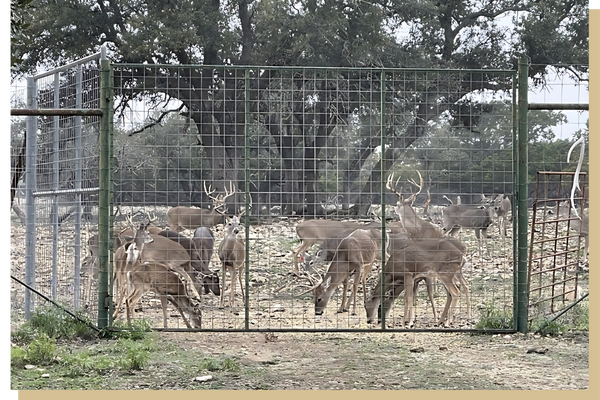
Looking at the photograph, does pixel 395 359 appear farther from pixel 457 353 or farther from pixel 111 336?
pixel 111 336

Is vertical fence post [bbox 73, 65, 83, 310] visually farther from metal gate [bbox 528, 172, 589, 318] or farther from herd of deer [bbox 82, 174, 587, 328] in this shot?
metal gate [bbox 528, 172, 589, 318]

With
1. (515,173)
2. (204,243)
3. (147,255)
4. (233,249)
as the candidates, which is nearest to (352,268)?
(233,249)

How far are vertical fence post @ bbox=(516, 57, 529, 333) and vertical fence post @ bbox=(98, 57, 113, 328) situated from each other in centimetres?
420

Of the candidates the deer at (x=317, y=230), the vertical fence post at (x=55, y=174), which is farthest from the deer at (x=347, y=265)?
the vertical fence post at (x=55, y=174)

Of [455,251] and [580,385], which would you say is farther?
[455,251]

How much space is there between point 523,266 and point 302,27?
1542 centimetres

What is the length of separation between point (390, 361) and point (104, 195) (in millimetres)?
3332

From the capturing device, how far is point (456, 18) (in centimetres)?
2431

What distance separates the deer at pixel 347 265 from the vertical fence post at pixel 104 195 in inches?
100

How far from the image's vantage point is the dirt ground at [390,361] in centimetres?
586

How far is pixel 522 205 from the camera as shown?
281 inches

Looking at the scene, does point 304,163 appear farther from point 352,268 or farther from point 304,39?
point 304,39

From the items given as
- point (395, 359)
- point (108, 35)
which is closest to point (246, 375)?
point (395, 359)

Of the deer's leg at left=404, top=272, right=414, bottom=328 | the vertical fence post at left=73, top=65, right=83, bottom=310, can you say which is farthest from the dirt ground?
the vertical fence post at left=73, top=65, right=83, bottom=310
